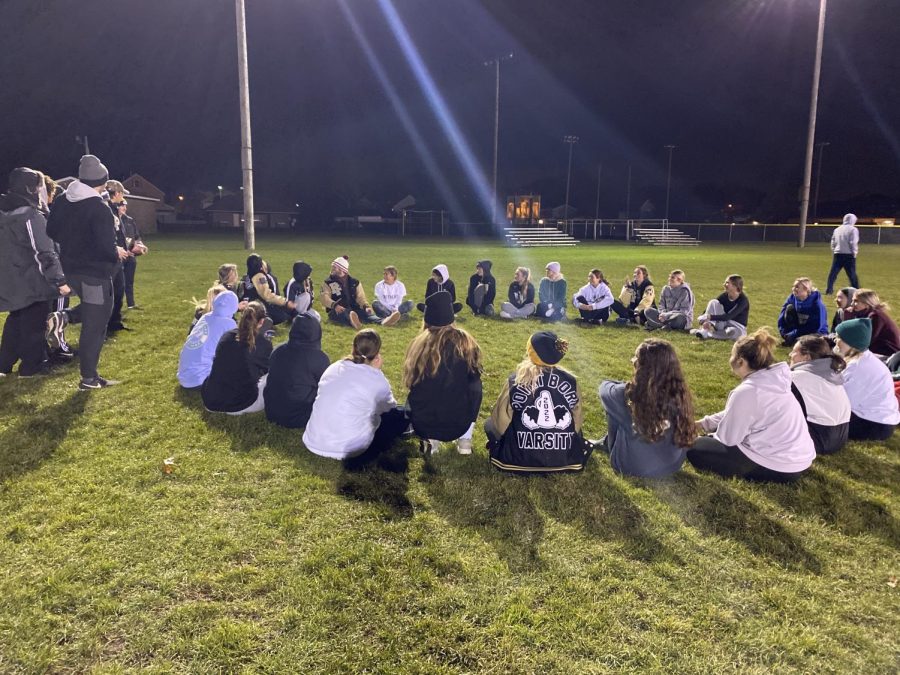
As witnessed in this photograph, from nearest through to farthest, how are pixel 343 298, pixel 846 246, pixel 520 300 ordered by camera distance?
pixel 343 298 → pixel 520 300 → pixel 846 246

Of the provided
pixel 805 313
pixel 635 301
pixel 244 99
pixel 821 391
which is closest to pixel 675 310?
pixel 635 301

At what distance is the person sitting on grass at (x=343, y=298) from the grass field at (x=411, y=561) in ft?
18.4

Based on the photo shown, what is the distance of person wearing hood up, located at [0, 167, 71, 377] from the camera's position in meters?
7.23

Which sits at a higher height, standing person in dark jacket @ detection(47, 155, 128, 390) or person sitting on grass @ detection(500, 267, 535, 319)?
standing person in dark jacket @ detection(47, 155, 128, 390)

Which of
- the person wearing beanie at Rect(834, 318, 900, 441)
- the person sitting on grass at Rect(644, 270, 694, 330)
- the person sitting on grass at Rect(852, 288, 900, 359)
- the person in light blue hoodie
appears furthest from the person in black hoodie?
the person sitting on grass at Rect(644, 270, 694, 330)

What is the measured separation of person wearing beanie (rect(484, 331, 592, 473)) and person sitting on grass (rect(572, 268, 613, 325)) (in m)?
7.51

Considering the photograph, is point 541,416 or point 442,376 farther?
point 442,376

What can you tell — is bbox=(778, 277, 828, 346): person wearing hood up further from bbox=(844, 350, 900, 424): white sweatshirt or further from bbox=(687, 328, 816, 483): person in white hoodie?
bbox=(687, 328, 816, 483): person in white hoodie

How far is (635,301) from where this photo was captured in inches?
484

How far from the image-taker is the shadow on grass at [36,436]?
522 centimetres

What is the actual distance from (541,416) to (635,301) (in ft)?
27.0

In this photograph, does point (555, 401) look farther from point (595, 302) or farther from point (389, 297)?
point (595, 302)

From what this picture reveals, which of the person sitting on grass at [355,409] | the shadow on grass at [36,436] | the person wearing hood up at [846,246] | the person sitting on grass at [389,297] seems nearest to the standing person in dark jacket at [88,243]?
the shadow on grass at [36,436]

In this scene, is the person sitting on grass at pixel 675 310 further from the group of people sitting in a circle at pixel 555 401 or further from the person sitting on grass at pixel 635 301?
the group of people sitting in a circle at pixel 555 401
